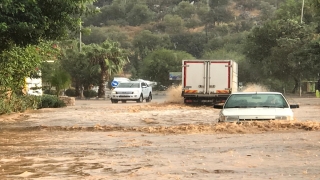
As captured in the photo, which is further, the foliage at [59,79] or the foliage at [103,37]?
the foliage at [103,37]

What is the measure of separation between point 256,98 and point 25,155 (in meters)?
7.11

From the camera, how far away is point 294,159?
11.4 m

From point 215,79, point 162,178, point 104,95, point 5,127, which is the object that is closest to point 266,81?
point 104,95

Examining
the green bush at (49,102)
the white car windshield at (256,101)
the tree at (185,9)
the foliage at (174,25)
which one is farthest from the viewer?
the tree at (185,9)

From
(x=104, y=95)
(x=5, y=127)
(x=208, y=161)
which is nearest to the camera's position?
(x=208, y=161)

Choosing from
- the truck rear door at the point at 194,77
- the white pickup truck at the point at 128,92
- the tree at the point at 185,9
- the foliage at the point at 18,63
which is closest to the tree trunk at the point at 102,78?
the white pickup truck at the point at 128,92

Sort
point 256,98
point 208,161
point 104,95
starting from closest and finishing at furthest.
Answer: point 208,161 → point 256,98 → point 104,95

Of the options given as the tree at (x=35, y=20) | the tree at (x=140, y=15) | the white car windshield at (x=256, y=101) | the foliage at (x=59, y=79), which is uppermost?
the tree at (x=140, y=15)

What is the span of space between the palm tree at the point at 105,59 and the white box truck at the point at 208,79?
25.3 m

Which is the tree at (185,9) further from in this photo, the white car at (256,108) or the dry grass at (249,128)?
the white car at (256,108)

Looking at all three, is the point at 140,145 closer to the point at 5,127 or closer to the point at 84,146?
the point at 84,146

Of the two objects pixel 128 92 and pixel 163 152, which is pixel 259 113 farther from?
pixel 128 92

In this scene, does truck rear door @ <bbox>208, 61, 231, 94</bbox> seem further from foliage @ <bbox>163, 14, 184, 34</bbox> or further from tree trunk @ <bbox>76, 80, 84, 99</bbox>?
foliage @ <bbox>163, 14, 184, 34</bbox>

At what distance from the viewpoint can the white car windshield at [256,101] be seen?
56.5ft
